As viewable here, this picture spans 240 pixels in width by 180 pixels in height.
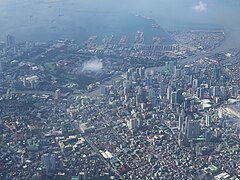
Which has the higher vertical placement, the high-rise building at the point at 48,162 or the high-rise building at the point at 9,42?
the high-rise building at the point at 9,42

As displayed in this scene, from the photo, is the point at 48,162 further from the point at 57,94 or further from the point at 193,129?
the point at 57,94

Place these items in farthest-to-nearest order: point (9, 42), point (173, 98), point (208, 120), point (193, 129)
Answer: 1. point (9, 42)
2. point (173, 98)
3. point (208, 120)
4. point (193, 129)

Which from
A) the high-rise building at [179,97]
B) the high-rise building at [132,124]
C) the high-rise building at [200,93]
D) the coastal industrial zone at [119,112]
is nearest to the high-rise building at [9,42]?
the coastal industrial zone at [119,112]

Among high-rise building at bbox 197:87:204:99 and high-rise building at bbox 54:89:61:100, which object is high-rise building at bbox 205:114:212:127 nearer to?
high-rise building at bbox 197:87:204:99

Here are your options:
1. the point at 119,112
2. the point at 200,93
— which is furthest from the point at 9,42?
the point at 200,93

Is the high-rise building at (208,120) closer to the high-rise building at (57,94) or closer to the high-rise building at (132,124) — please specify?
the high-rise building at (132,124)

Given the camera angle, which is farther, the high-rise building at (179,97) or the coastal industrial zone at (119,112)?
the high-rise building at (179,97)

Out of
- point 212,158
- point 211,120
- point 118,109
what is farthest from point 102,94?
point 212,158

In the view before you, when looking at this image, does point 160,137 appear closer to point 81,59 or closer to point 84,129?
point 84,129
